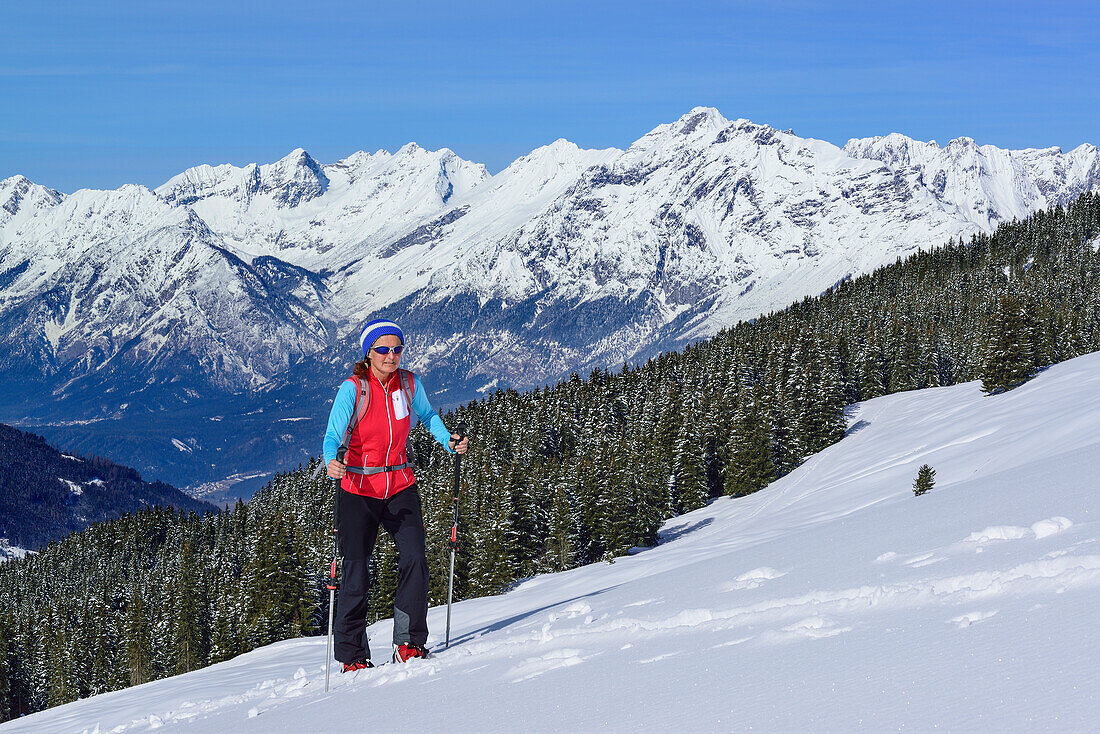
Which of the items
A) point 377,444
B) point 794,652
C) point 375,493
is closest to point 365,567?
point 375,493

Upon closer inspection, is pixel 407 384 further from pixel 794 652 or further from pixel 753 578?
pixel 794 652

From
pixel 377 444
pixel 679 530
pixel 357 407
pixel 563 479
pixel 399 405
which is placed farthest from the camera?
pixel 679 530

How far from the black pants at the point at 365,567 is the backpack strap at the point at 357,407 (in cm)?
60

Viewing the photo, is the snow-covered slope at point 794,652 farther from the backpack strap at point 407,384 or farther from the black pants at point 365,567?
the backpack strap at point 407,384

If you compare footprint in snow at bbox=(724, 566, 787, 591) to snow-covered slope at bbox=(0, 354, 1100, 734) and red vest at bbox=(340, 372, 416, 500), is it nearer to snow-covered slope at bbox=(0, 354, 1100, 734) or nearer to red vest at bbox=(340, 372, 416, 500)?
snow-covered slope at bbox=(0, 354, 1100, 734)

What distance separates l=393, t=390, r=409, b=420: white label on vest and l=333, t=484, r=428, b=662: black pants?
2.94 feet

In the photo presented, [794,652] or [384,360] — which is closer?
[794,652]

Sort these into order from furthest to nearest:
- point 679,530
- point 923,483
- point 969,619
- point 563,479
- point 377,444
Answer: point 679,530
point 563,479
point 923,483
point 377,444
point 969,619

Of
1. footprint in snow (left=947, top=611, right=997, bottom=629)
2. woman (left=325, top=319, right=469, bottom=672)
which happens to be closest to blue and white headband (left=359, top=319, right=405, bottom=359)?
woman (left=325, top=319, right=469, bottom=672)

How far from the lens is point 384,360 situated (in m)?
10.8

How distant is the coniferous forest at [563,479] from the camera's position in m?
51.7

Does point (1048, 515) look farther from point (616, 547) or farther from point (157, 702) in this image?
point (616, 547)

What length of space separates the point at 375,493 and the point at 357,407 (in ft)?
3.34

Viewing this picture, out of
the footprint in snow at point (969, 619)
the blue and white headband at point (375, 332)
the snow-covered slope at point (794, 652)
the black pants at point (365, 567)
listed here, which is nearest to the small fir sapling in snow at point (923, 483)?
the snow-covered slope at point (794, 652)
